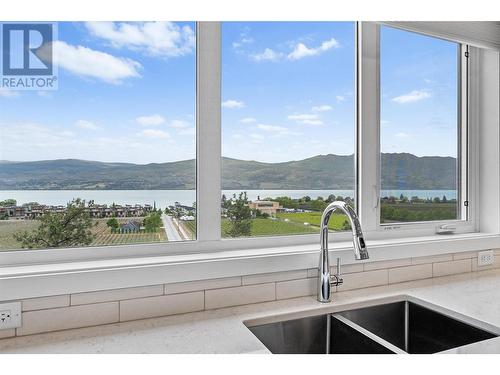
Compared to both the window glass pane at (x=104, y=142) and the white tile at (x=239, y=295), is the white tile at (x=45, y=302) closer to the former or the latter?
the window glass pane at (x=104, y=142)

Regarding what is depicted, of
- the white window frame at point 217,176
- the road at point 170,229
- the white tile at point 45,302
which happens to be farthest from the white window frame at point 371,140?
the white tile at point 45,302

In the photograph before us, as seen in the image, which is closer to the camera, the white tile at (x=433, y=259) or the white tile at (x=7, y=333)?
the white tile at (x=7, y=333)

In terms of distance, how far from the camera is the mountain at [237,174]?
4.52ft

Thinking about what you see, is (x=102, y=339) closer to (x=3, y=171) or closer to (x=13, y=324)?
(x=13, y=324)

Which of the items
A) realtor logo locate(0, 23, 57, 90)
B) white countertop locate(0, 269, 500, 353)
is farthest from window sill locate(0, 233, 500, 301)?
realtor logo locate(0, 23, 57, 90)

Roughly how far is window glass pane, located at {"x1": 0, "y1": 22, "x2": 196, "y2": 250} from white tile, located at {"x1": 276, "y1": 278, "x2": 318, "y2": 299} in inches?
16.4

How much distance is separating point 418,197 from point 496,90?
73cm

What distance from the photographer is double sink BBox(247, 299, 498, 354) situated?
127cm

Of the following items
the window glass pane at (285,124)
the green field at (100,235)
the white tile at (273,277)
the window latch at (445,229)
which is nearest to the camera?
the green field at (100,235)

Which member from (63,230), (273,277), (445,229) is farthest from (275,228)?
(445,229)

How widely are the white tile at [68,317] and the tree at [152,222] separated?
0.33 metres

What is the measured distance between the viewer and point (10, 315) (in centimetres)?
111

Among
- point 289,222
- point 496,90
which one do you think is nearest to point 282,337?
point 289,222

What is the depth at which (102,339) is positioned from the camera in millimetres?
1118
